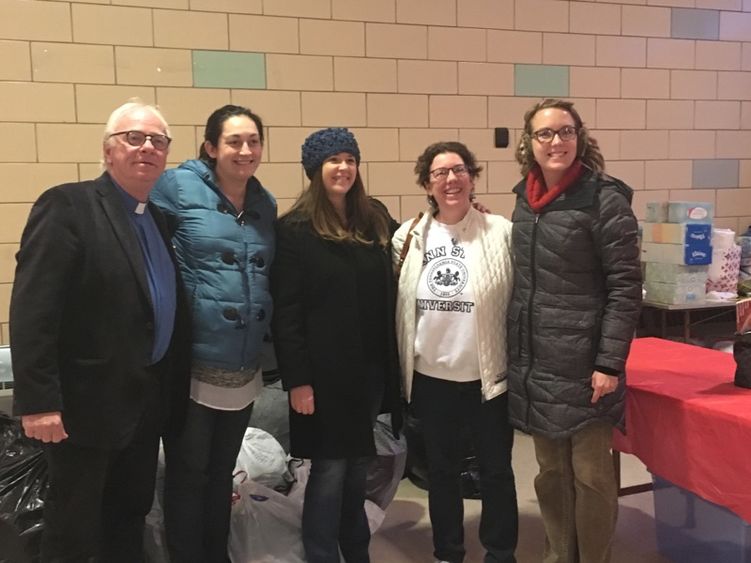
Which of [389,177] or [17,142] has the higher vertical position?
[17,142]

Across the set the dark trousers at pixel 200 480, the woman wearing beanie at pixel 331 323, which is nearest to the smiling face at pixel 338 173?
the woman wearing beanie at pixel 331 323

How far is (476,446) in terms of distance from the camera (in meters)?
2.29

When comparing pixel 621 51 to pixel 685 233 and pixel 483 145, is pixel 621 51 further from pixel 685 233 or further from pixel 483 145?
pixel 685 233

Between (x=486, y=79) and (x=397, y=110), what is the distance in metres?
0.55

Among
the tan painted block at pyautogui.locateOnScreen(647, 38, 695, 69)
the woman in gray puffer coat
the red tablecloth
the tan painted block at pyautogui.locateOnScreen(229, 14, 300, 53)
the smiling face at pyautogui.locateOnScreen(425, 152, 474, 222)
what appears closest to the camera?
the red tablecloth

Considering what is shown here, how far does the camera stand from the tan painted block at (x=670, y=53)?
4.09 m

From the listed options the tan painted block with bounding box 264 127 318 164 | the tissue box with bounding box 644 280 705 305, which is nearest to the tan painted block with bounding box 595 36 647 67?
the tissue box with bounding box 644 280 705 305

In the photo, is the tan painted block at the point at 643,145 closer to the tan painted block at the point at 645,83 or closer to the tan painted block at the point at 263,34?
the tan painted block at the point at 645,83

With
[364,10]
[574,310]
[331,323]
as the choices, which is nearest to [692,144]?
[364,10]

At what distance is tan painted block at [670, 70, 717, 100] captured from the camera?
4152mm

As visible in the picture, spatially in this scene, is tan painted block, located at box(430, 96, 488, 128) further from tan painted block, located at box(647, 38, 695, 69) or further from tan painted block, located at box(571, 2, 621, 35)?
tan painted block, located at box(647, 38, 695, 69)

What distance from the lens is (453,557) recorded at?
92.6 inches

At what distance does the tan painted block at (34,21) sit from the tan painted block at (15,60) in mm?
33

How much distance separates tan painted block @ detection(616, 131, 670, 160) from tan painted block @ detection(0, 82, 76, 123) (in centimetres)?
284
